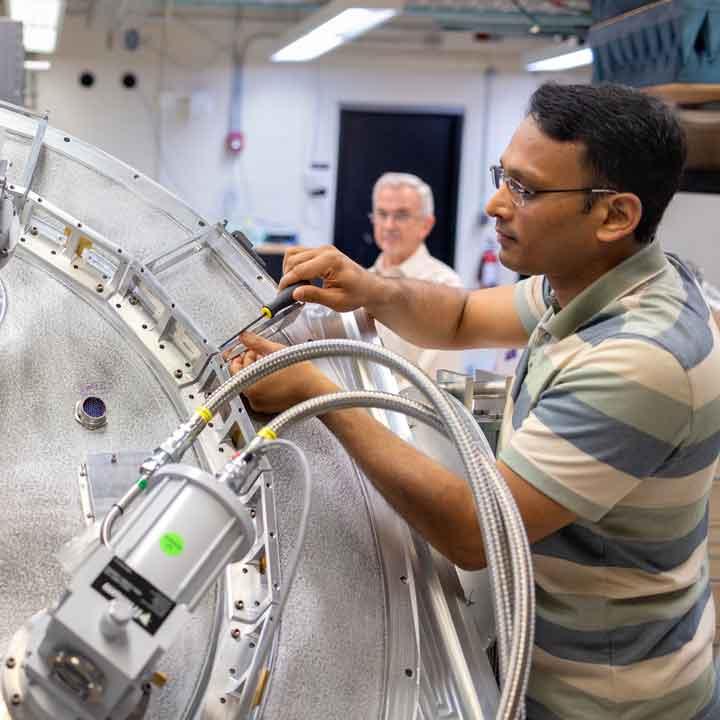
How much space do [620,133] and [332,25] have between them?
3.73 metres

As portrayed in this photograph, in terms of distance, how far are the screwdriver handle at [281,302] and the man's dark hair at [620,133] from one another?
405mm

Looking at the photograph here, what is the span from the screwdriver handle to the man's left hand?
49 mm

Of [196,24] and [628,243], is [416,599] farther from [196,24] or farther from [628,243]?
[196,24]

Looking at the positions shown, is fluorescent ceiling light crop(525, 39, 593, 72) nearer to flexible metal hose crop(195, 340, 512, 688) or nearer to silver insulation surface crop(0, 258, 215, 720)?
silver insulation surface crop(0, 258, 215, 720)

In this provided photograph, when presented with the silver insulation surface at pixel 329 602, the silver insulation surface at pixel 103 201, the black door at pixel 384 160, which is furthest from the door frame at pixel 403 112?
the silver insulation surface at pixel 329 602

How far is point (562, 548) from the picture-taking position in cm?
116

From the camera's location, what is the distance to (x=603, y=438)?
1052 millimetres

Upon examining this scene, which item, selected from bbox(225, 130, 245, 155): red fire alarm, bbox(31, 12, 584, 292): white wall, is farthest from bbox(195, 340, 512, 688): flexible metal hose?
bbox(225, 130, 245, 155): red fire alarm

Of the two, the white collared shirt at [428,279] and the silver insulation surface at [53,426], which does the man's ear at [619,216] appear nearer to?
the silver insulation surface at [53,426]

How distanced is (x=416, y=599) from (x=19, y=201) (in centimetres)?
78

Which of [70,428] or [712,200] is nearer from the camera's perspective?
[70,428]

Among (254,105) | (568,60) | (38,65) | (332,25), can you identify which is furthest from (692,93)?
(38,65)

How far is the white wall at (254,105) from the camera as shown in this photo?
→ 6.64 m

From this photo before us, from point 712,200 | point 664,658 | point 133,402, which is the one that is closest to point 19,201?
point 133,402
